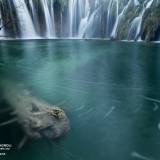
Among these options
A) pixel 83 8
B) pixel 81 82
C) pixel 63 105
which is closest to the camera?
pixel 63 105

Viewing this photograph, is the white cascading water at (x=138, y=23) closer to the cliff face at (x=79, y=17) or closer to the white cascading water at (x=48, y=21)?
the cliff face at (x=79, y=17)

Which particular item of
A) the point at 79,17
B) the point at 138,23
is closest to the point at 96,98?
the point at 138,23

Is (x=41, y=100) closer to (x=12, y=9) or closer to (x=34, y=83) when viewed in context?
(x=34, y=83)

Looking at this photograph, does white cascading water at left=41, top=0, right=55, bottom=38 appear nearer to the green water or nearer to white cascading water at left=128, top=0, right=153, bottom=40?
white cascading water at left=128, top=0, right=153, bottom=40

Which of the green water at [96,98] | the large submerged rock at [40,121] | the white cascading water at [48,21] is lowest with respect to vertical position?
the white cascading water at [48,21]

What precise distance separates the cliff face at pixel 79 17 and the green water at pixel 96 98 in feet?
24.7

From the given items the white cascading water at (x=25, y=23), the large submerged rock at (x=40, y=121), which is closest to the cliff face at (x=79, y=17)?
the white cascading water at (x=25, y=23)

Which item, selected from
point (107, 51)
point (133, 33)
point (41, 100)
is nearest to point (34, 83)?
point (41, 100)

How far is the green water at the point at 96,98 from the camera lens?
5.84 meters

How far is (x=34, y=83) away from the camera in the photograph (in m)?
10.4

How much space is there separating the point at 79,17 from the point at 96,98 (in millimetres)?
20107

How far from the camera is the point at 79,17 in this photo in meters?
28.2

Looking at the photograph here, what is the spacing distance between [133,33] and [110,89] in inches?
573

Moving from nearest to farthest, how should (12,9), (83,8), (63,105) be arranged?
(63,105) < (12,9) < (83,8)
